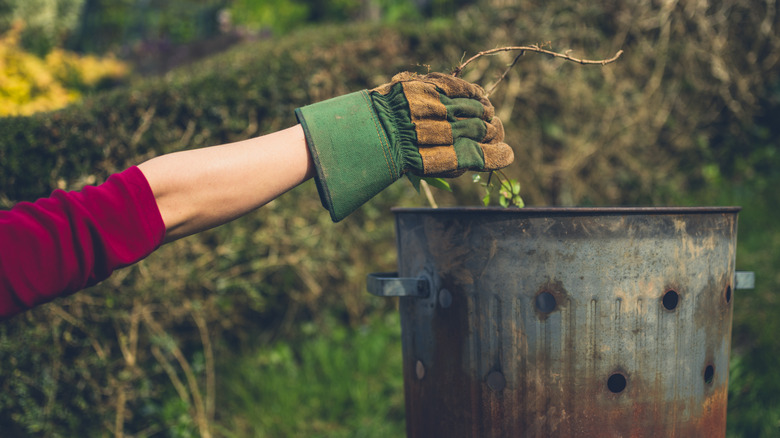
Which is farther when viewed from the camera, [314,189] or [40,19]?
[40,19]

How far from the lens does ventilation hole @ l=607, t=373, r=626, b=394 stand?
4.95 ft

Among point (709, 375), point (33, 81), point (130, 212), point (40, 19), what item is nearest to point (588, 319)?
point (709, 375)

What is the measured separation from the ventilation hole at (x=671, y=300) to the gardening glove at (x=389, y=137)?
0.57 meters

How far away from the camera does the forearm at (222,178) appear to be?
4.17 feet

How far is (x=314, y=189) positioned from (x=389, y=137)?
2.20m

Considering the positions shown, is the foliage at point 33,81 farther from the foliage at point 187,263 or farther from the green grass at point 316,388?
the green grass at point 316,388

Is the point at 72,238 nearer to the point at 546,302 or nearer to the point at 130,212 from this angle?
the point at 130,212

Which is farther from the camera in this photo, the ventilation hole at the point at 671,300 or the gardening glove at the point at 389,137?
the ventilation hole at the point at 671,300

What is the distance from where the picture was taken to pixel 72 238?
1.17m

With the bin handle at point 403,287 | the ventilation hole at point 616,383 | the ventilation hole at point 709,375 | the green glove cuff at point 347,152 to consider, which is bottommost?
the ventilation hole at point 709,375

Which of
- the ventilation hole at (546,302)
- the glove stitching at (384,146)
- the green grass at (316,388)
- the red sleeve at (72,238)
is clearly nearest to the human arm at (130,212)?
the red sleeve at (72,238)

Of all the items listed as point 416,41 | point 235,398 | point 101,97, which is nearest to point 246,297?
point 235,398

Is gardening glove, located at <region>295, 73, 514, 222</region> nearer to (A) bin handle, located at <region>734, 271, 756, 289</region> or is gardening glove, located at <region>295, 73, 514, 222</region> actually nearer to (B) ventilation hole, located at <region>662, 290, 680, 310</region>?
(B) ventilation hole, located at <region>662, 290, 680, 310</region>

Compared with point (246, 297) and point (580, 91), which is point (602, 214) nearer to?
point (246, 297)
